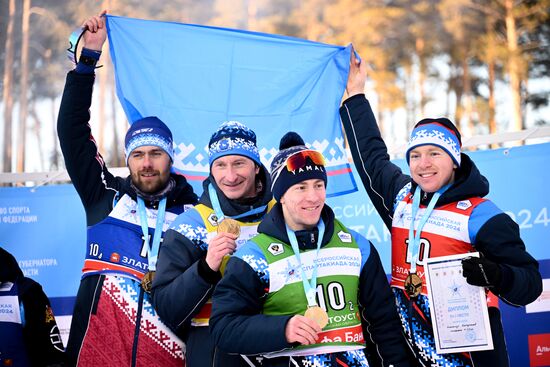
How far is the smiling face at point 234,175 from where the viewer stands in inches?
138

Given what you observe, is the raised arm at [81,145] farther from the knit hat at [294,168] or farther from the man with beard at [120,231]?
the knit hat at [294,168]

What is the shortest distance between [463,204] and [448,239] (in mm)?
203

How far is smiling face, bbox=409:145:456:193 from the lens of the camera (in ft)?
11.6

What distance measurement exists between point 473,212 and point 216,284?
1.34 m

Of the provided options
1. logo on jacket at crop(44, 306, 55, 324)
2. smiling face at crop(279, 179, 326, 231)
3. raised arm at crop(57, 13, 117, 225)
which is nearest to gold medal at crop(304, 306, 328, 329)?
smiling face at crop(279, 179, 326, 231)

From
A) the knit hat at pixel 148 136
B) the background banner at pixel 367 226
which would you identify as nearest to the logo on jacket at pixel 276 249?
the knit hat at pixel 148 136

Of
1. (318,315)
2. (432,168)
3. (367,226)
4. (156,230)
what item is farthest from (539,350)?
(156,230)

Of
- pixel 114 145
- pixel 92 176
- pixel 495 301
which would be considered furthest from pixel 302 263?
pixel 114 145

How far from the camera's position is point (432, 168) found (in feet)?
11.7

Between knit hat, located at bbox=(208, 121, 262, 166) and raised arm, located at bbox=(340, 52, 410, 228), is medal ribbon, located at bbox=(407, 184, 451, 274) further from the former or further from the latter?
knit hat, located at bbox=(208, 121, 262, 166)

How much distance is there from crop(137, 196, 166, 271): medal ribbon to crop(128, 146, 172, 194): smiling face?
0.29 feet

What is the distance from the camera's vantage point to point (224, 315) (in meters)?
3.00

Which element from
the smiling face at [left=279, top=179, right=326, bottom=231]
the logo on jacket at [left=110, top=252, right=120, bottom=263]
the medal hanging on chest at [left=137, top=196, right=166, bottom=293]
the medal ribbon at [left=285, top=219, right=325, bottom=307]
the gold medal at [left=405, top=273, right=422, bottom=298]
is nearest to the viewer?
the medal ribbon at [left=285, top=219, right=325, bottom=307]

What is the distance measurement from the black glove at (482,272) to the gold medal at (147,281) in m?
1.62
